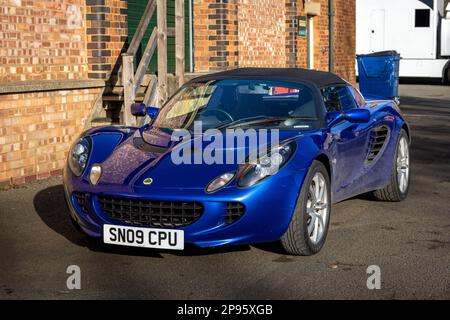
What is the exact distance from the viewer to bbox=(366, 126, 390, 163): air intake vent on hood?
7.45 metres

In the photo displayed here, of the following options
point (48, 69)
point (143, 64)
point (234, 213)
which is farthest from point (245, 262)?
point (143, 64)

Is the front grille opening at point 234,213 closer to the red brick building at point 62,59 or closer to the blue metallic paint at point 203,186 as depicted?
the blue metallic paint at point 203,186

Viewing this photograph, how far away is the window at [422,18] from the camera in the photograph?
30156 millimetres

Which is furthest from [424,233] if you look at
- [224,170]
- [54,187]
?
[54,187]

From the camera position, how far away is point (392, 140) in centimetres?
788

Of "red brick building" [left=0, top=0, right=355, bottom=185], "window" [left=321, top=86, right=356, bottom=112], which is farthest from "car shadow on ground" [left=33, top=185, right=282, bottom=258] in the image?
"window" [left=321, top=86, right=356, bottom=112]

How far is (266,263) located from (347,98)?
92.9 inches

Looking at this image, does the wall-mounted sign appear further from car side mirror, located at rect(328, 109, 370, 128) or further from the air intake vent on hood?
car side mirror, located at rect(328, 109, 370, 128)

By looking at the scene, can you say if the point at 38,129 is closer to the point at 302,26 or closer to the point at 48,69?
the point at 48,69

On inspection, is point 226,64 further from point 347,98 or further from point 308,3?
point 347,98

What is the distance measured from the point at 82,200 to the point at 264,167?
134 cm

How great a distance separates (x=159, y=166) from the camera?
581 cm

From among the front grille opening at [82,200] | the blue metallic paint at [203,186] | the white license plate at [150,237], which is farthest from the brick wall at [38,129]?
the white license plate at [150,237]

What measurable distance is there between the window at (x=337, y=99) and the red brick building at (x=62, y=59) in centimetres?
394
